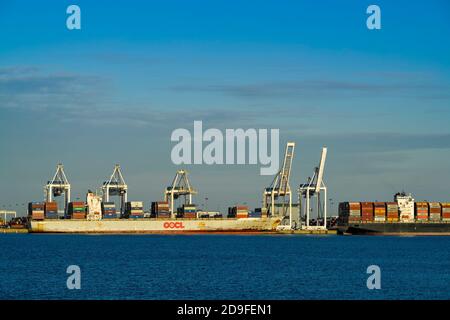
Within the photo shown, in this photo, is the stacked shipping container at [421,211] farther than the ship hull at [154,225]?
Yes

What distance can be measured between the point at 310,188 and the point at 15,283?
137m

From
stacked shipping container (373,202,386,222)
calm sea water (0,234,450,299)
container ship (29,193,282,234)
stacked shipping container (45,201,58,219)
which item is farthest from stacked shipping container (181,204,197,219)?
calm sea water (0,234,450,299)

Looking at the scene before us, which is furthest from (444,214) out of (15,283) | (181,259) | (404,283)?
(15,283)

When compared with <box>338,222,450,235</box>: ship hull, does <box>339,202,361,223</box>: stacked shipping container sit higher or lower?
higher

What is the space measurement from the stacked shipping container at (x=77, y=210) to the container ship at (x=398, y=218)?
215ft

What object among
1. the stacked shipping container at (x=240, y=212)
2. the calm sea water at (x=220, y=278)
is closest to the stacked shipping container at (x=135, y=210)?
the stacked shipping container at (x=240, y=212)

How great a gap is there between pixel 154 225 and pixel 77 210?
19472 mm

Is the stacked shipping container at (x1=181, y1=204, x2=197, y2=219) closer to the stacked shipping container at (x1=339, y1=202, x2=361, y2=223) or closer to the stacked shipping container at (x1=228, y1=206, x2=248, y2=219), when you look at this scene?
the stacked shipping container at (x1=228, y1=206, x2=248, y2=219)

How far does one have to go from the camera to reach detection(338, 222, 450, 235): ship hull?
183 meters

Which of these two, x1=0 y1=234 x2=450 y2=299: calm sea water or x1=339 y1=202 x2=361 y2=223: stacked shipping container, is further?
x1=339 y1=202 x2=361 y2=223: stacked shipping container

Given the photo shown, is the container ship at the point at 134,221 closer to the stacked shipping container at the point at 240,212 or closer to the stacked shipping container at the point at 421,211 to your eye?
the stacked shipping container at the point at 240,212

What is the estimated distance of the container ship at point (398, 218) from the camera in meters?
184
